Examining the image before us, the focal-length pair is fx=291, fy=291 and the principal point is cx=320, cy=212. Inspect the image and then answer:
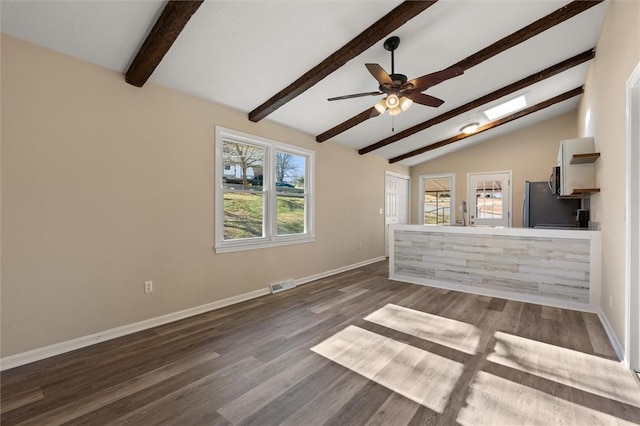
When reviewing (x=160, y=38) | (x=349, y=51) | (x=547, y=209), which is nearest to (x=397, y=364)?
(x=349, y=51)

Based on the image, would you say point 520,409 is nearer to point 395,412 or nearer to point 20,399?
point 395,412

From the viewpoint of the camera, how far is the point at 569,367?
2.24m

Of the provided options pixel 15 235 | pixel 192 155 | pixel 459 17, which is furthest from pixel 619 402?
pixel 15 235

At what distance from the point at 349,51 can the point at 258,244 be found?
106 inches

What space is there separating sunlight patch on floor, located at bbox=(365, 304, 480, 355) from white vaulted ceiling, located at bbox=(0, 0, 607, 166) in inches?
113

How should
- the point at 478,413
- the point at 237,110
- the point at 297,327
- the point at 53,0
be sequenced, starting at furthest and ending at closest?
the point at 237,110
the point at 297,327
the point at 53,0
the point at 478,413

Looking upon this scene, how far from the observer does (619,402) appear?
1.83 metres

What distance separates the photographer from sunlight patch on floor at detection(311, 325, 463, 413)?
1.94m

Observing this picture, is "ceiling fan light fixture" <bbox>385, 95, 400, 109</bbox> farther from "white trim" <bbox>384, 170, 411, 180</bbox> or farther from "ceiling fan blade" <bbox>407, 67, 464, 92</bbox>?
"white trim" <bbox>384, 170, 411, 180</bbox>

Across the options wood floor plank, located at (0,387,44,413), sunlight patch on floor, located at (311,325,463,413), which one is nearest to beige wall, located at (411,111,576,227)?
sunlight patch on floor, located at (311,325,463,413)

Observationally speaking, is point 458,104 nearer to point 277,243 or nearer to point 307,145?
point 307,145

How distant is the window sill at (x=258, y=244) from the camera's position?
3.71 metres

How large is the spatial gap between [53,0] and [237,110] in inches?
78.6

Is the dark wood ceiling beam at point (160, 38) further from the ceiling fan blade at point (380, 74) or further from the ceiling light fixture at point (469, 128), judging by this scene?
the ceiling light fixture at point (469, 128)
